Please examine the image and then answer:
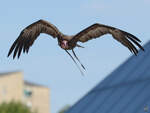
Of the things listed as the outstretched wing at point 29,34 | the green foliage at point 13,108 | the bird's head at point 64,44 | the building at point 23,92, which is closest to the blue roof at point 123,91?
the outstretched wing at point 29,34

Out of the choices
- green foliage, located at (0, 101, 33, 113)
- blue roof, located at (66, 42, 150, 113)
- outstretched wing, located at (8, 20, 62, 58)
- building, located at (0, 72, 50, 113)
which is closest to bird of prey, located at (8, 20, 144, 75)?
outstretched wing, located at (8, 20, 62, 58)

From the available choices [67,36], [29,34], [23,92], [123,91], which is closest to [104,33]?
[67,36]

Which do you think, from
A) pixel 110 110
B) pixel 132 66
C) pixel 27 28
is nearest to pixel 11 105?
pixel 132 66

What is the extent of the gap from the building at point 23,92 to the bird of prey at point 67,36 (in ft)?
246

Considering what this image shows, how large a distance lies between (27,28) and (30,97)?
9872cm

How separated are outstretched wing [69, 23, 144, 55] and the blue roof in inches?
276

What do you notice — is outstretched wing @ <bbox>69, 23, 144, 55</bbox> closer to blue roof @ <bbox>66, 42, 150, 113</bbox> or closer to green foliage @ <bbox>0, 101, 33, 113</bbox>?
blue roof @ <bbox>66, 42, 150, 113</bbox>

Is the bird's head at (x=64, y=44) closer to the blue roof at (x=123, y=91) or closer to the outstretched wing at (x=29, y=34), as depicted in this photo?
the outstretched wing at (x=29, y=34)

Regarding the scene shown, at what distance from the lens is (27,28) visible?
53.4ft

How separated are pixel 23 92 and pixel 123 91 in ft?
286

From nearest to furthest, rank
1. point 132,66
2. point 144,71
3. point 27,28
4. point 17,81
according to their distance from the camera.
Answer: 1. point 27,28
2. point 144,71
3. point 132,66
4. point 17,81

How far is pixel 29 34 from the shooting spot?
52.9 ft

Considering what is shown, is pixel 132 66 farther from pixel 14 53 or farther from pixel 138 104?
pixel 14 53

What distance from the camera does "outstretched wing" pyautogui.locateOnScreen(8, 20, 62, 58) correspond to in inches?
621
